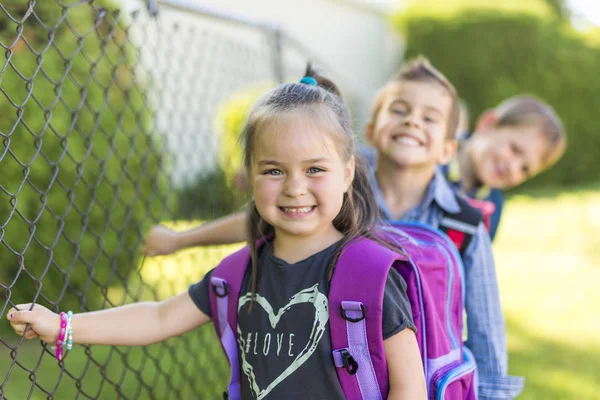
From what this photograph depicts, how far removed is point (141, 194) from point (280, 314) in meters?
2.71

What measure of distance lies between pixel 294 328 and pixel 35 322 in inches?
26.0

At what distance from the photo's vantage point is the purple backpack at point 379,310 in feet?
5.69

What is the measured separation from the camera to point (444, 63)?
40.9 ft

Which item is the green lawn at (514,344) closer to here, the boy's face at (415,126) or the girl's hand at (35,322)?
the girl's hand at (35,322)

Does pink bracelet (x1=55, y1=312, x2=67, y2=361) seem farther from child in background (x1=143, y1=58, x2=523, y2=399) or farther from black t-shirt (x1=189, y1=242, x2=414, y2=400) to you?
child in background (x1=143, y1=58, x2=523, y2=399)

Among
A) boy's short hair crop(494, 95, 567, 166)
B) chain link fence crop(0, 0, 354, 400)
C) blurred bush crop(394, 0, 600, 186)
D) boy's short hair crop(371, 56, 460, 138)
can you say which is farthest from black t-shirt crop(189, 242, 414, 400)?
blurred bush crop(394, 0, 600, 186)

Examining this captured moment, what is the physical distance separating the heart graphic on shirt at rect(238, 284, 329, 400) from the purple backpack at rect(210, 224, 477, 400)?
0.04 metres

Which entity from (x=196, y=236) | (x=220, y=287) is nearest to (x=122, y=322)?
(x=220, y=287)

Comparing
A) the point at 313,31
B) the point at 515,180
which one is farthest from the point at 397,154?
the point at 313,31

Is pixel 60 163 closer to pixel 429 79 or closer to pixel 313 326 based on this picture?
pixel 429 79

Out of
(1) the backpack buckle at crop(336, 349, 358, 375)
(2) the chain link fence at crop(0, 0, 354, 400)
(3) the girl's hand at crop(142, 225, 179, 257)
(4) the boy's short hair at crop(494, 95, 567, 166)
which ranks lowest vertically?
(2) the chain link fence at crop(0, 0, 354, 400)

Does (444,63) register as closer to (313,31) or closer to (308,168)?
(313,31)

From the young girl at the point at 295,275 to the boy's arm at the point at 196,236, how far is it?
20.9 inches

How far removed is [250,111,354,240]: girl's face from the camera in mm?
1809
